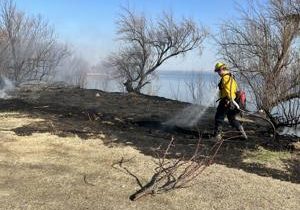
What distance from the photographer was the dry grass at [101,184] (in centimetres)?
626

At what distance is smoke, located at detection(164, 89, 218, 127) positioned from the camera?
11836 mm

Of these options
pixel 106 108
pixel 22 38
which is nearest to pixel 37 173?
pixel 106 108

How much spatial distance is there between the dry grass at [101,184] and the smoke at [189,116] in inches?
128

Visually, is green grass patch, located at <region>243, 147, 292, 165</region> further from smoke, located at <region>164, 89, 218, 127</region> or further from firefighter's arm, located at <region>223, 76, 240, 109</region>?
smoke, located at <region>164, 89, 218, 127</region>

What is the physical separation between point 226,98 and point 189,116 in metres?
3.48

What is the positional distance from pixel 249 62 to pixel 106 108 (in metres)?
4.59

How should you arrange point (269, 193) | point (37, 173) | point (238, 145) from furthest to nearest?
point (238, 145), point (37, 173), point (269, 193)

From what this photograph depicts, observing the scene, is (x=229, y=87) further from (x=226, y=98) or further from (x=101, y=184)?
(x=101, y=184)

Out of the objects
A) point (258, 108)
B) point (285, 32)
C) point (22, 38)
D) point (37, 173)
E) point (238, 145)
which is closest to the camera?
point (37, 173)

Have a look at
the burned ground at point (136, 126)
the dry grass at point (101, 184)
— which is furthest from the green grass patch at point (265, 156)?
the dry grass at point (101, 184)

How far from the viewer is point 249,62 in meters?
10.9

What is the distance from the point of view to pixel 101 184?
6.88 meters

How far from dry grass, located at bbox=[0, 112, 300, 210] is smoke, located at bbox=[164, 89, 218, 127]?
3.24 m

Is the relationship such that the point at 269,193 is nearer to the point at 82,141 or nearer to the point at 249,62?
the point at 82,141
